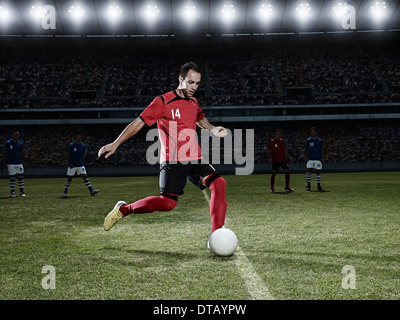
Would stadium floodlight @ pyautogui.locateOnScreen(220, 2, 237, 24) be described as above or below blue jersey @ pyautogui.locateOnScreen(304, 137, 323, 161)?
above

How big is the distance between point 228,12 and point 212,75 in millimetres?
6235

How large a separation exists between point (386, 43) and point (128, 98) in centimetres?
2593

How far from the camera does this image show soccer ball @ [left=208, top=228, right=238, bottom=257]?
13.8ft

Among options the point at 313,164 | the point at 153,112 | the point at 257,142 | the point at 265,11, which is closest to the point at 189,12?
the point at 265,11

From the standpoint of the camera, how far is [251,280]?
3.37 meters

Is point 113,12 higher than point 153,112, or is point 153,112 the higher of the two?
point 113,12

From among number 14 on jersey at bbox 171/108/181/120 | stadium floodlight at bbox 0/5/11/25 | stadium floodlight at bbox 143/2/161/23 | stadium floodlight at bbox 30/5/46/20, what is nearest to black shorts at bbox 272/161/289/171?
number 14 on jersey at bbox 171/108/181/120

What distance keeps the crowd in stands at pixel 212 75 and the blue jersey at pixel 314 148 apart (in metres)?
20.2

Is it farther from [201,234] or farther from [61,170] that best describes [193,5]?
[201,234]

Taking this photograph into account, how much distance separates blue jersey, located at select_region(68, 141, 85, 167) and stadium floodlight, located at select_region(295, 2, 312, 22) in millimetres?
26784

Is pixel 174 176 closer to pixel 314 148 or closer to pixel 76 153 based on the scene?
pixel 76 153

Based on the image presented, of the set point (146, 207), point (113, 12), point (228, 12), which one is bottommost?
point (146, 207)

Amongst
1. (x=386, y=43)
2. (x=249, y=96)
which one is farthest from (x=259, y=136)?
(x=386, y=43)

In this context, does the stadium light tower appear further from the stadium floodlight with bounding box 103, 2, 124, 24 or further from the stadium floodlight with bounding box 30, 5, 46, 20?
the stadium floodlight with bounding box 30, 5, 46, 20
